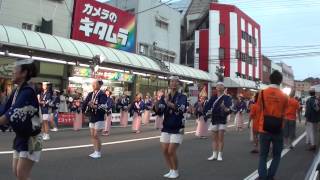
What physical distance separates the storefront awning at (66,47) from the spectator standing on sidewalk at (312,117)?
13691mm

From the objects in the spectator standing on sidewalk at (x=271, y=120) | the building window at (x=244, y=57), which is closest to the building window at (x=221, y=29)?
the building window at (x=244, y=57)

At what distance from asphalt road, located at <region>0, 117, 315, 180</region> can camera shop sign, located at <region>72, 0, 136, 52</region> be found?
55.3ft

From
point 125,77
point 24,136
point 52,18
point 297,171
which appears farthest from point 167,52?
point 24,136

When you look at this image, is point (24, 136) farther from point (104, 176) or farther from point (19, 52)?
point (19, 52)

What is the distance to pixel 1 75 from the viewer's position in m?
24.0

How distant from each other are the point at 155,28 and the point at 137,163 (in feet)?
110

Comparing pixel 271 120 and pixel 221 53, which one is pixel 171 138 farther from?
pixel 221 53

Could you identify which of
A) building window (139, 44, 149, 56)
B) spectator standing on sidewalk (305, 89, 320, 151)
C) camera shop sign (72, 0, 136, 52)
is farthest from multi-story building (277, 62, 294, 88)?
spectator standing on sidewalk (305, 89, 320, 151)

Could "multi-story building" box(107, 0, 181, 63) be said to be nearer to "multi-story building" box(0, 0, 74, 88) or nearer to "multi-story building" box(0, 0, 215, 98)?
"multi-story building" box(0, 0, 215, 98)

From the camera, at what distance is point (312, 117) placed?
49.3 ft

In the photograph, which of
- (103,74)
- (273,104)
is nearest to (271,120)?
(273,104)

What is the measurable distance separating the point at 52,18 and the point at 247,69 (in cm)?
4267

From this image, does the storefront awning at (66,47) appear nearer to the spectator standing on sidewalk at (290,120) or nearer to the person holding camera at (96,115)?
the person holding camera at (96,115)

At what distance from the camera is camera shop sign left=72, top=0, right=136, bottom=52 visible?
31591 mm
